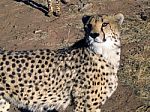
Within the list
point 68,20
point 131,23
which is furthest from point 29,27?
point 131,23

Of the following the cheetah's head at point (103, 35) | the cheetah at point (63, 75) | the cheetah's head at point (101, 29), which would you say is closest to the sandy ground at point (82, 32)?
the cheetah at point (63, 75)

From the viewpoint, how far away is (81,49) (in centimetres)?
463

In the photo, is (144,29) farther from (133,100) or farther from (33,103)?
(33,103)

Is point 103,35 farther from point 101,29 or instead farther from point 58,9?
point 58,9

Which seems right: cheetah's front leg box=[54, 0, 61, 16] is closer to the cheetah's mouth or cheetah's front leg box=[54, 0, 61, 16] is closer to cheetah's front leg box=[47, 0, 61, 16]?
cheetah's front leg box=[47, 0, 61, 16]

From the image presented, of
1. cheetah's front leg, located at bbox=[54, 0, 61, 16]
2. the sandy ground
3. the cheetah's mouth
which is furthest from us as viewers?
cheetah's front leg, located at bbox=[54, 0, 61, 16]

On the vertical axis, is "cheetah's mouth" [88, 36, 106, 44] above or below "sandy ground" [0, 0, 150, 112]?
above

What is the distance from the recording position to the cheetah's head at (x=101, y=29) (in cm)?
427

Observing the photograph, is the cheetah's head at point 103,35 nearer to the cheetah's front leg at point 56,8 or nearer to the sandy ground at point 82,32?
the sandy ground at point 82,32

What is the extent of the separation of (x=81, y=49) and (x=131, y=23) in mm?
3137

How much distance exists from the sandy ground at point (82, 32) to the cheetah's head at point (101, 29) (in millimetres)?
1448

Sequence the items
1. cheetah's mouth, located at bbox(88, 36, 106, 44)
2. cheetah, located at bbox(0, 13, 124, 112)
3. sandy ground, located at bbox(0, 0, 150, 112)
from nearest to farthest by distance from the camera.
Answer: cheetah's mouth, located at bbox(88, 36, 106, 44)
cheetah, located at bbox(0, 13, 124, 112)
sandy ground, located at bbox(0, 0, 150, 112)

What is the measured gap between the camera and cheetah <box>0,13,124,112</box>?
4527 millimetres

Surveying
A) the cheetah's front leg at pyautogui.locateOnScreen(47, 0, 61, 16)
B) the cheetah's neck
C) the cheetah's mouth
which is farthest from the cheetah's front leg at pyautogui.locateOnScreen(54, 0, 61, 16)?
the cheetah's mouth
